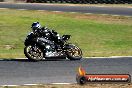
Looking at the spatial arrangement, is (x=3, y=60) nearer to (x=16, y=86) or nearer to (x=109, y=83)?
(x=16, y=86)

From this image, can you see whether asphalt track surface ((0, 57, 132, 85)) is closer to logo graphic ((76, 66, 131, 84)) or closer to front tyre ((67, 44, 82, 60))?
front tyre ((67, 44, 82, 60))

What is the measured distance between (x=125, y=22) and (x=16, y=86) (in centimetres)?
2468

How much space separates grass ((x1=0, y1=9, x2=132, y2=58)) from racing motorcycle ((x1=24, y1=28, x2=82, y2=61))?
1685 millimetres

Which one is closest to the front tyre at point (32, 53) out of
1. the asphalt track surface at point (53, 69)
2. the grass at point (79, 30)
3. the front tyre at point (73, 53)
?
the asphalt track surface at point (53, 69)

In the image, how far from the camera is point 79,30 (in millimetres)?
31125

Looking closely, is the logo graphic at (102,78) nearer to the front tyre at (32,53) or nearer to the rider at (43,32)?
the front tyre at (32,53)

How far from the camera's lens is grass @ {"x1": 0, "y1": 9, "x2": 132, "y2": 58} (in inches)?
923

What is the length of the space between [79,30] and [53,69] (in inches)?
601

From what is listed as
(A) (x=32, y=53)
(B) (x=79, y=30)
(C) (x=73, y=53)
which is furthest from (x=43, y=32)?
(B) (x=79, y=30)

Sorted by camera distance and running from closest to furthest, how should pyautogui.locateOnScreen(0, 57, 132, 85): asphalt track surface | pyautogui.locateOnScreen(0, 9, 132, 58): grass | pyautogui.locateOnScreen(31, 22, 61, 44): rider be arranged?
1. pyautogui.locateOnScreen(0, 57, 132, 85): asphalt track surface
2. pyautogui.locateOnScreen(31, 22, 61, 44): rider
3. pyautogui.locateOnScreen(0, 9, 132, 58): grass

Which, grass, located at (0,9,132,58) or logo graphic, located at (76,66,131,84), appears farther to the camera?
grass, located at (0,9,132,58)

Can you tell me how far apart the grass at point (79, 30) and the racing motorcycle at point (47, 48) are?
66.3 inches

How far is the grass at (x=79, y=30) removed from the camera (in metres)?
23.4

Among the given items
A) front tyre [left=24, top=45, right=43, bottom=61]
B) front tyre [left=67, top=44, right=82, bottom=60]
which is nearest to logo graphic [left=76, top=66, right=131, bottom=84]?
front tyre [left=24, top=45, right=43, bottom=61]
